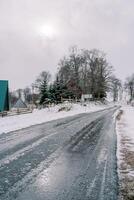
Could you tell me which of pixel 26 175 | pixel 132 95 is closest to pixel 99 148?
pixel 26 175

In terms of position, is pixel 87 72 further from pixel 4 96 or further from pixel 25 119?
pixel 25 119

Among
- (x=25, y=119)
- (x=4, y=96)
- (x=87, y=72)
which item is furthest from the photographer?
(x=87, y=72)

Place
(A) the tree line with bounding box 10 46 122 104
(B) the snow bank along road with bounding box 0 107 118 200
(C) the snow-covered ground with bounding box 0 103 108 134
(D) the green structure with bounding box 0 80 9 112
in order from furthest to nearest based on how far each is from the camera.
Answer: (A) the tree line with bounding box 10 46 122 104
(D) the green structure with bounding box 0 80 9 112
(C) the snow-covered ground with bounding box 0 103 108 134
(B) the snow bank along road with bounding box 0 107 118 200

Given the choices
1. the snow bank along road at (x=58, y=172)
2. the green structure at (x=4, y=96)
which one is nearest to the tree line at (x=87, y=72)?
the green structure at (x=4, y=96)

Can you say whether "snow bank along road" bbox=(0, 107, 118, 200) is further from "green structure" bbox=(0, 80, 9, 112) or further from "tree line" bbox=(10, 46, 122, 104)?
"tree line" bbox=(10, 46, 122, 104)

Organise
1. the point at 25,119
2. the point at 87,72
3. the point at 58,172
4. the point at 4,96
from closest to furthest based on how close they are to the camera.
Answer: the point at 58,172
the point at 25,119
the point at 4,96
the point at 87,72

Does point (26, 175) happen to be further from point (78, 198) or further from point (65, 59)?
point (65, 59)

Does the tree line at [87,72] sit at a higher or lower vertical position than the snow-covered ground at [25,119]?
higher

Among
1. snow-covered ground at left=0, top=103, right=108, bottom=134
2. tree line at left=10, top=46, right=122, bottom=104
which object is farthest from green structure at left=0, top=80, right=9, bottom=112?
tree line at left=10, top=46, right=122, bottom=104

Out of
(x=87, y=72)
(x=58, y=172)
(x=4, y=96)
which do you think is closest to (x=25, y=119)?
(x=4, y=96)

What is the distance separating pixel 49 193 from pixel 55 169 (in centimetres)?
187

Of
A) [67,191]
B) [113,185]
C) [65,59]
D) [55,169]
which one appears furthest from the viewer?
[65,59]

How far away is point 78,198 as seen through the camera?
497 cm

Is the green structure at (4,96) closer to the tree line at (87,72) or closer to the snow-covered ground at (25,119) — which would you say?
the snow-covered ground at (25,119)
